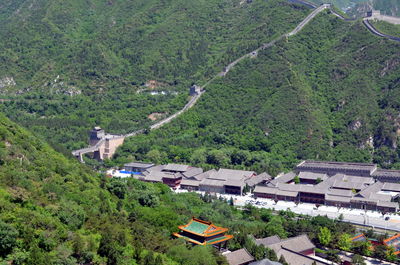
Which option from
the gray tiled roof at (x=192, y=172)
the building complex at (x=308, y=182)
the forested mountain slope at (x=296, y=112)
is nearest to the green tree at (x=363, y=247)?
the building complex at (x=308, y=182)

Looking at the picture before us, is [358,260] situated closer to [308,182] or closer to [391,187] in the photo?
[391,187]

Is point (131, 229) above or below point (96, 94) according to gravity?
below

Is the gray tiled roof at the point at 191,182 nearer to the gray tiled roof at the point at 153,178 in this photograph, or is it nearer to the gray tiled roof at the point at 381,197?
the gray tiled roof at the point at 153,178

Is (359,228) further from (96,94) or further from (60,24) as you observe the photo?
(60,24)

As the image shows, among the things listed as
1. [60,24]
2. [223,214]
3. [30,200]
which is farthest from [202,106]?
[30,200]

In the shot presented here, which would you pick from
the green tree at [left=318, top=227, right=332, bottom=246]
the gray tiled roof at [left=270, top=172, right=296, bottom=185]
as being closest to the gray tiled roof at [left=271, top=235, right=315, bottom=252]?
the green tree at [left=318, top=227, right=332, bottom=246]

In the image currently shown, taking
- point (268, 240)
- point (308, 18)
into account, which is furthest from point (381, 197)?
point (308, 18)
